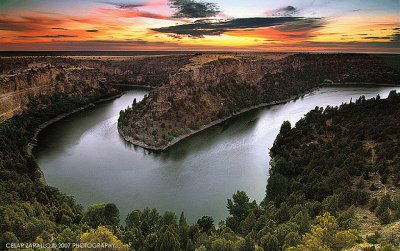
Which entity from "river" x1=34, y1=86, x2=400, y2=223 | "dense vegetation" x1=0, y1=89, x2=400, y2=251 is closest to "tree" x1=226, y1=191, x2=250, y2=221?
"dense vegetation" x1=0, y1=89, x2=400, y2=251

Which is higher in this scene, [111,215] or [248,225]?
[248,225]

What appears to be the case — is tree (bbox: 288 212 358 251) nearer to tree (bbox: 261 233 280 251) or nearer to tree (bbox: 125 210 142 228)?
tree (bbox: 261 233 280 251)

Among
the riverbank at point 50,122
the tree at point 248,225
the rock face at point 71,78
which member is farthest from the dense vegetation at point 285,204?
the rock face at point 71,78

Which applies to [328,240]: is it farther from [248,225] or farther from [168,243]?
[168,243]

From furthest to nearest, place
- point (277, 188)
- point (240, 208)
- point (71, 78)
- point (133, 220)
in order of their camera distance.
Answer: point (71, 78) → point (277, 188) → point (240, 208) → point (133, 220)

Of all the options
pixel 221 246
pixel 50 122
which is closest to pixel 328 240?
pixel 221 246

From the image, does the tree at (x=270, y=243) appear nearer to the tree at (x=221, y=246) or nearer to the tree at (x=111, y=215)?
the tree at (x=221, y=246)

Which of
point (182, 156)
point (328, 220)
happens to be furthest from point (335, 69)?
point (328, 220)

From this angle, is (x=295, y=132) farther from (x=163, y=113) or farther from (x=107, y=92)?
(x=107, y=92)
